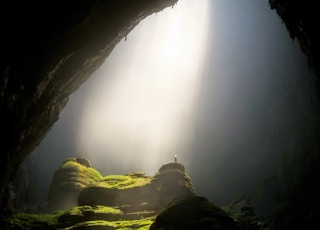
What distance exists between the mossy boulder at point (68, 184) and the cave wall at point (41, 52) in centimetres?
2835

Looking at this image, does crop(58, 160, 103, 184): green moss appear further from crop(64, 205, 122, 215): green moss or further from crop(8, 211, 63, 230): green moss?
crop(8, 211, 63, 230): green moss

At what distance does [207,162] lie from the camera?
334 ft

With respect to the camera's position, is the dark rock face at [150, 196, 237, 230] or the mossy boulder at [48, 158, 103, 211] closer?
the dark rock face at [150, 196, 237, 230]

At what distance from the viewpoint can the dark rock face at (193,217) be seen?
1842 centimetres

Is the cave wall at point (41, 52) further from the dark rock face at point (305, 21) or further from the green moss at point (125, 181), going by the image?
the green moss at point (125, 181)

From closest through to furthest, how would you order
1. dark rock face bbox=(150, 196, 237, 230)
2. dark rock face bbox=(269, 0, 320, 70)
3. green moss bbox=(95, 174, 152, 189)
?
1. dark rock face bbox=(269, 0, 320, 70)
2. dark rock face bbox=(150, 196, 237, 230)
3. green moss bbox=(95, 174, 152, 189)

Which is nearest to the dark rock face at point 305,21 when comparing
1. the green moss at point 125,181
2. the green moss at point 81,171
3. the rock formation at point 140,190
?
the rock formation at point 140,190

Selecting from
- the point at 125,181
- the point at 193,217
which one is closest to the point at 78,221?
the point at 193,217

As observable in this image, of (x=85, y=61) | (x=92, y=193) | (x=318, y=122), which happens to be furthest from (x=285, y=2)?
(x=92, y=193)

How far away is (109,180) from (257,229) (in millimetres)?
22807

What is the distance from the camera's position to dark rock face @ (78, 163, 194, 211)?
1442 inches

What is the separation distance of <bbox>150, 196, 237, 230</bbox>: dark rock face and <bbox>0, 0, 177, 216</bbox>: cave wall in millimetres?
10277

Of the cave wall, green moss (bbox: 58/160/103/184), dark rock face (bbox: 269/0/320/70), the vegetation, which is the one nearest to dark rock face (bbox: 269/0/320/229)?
dark rock face (bbox: 269/0/320/70)

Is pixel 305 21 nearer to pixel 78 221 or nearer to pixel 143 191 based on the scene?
pixel 78 221
